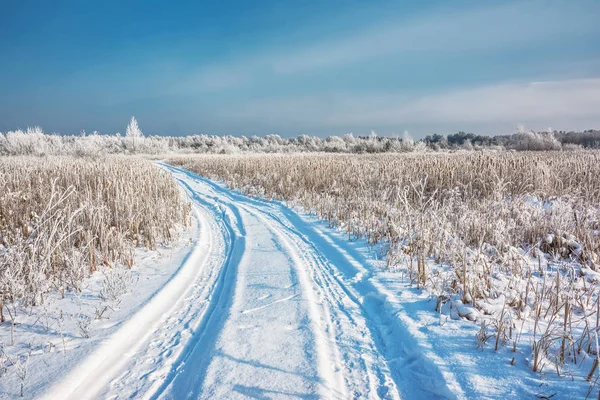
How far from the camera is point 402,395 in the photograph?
2.21 metres

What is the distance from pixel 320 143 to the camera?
65.3 meters

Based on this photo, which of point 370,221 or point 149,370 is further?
point 370,221

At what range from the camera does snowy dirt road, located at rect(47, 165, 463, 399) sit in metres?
2.22

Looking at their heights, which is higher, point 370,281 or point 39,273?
point 39,273

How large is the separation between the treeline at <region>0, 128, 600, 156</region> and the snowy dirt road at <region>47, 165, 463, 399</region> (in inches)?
968

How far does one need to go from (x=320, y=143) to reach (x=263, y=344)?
6409 centimetres

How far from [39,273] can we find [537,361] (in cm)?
474

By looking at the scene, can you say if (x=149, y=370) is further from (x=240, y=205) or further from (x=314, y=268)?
(x=240, y=205)

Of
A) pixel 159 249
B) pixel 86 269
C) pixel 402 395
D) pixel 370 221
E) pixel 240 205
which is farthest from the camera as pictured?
pixel 240 205

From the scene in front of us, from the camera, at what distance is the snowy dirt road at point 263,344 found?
7.28 feet

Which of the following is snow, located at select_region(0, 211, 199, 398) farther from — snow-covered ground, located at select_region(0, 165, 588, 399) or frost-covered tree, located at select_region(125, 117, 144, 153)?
frost-covered tree, located at select_region(125, 117, 144, 153)

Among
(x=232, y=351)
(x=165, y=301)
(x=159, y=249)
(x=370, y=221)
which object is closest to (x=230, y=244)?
(x=159, y=249)

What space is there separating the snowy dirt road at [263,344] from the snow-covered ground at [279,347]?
1 cm

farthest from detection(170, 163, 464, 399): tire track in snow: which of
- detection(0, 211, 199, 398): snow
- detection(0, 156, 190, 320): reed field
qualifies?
detection(0, 156, 190, 320): reed field
